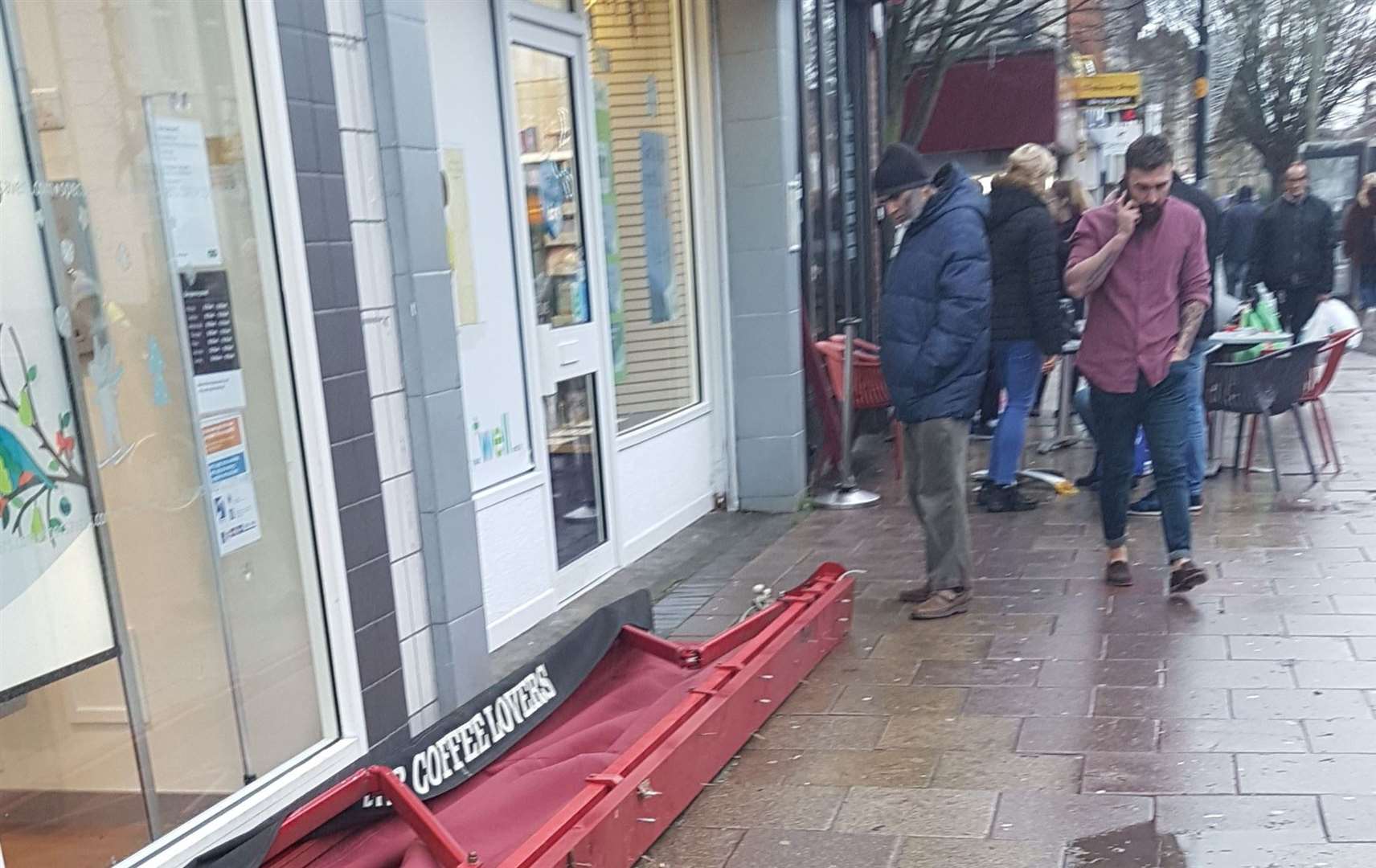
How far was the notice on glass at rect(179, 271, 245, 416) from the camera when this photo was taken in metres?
3.41

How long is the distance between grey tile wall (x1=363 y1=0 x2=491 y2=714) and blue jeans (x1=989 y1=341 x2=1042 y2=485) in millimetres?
3722

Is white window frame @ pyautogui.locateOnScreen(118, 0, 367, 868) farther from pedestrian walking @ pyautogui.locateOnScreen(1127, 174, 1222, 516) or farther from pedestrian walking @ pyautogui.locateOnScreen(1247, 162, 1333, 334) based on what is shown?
pedestrian walking @ pyautogui.locateOnScreen(1247, 162, 1333, 334)

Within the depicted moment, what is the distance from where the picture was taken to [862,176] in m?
9.67

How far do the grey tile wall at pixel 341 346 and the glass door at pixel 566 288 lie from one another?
182 centimetres

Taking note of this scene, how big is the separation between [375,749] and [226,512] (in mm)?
947

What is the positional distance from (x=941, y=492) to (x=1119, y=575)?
1018 mm

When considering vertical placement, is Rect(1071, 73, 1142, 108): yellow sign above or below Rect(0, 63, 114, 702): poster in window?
above

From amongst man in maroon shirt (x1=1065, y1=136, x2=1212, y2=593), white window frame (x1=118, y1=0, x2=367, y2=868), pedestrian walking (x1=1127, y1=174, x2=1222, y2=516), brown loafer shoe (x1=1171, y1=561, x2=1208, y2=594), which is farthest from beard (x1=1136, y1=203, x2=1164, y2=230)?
white window frame (x1=118, y1=0, x2=367, y2=868)

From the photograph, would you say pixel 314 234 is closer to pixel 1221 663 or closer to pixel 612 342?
pixel 612 342

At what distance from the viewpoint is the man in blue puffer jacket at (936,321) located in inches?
192

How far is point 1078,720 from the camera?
13.5 feet

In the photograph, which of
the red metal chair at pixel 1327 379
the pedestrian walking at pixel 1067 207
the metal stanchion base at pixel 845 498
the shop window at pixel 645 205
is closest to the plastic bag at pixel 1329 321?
the red metal chair at pixel 1327 379

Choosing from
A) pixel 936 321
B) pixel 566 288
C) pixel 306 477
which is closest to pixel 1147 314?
pixel 936 321

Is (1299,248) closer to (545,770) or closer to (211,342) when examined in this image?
(545,770)
